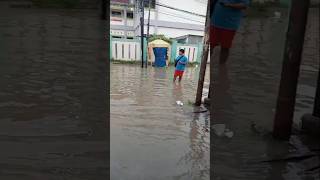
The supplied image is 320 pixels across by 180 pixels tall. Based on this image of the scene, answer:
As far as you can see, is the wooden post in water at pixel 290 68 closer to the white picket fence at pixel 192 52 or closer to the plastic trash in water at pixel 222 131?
the plastic trash in water at pixel 222 131

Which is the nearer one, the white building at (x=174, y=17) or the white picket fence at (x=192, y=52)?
the white picket fence at (x=192, y=52)

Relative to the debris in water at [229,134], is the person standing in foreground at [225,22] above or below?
above

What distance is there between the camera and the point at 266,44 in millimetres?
3494

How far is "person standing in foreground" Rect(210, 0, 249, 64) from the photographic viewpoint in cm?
354

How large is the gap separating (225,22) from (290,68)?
826 millimetres

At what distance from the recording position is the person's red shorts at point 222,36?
3779 mm

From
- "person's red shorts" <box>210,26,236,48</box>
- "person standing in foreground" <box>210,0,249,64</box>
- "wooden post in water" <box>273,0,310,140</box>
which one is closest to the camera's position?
"wooden post in water" <box>273,0,310,140</box>

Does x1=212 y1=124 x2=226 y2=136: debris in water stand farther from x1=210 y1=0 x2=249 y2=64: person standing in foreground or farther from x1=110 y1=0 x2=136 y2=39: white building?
x1=110 y1=0 x2=136 y2=39: white building
